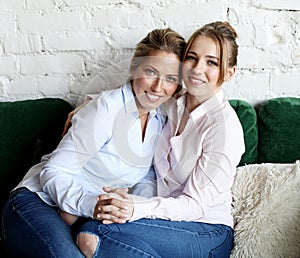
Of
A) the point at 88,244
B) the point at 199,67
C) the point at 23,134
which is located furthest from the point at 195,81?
the point at 23,134

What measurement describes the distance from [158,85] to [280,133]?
0.51 metres

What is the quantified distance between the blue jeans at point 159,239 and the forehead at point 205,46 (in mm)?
535

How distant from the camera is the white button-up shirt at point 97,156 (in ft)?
4.78

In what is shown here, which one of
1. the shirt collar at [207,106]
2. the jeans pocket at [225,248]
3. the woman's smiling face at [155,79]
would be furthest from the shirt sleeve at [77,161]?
the jeans pocket at [225,248]

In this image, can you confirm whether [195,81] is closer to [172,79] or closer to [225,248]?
[172,79]

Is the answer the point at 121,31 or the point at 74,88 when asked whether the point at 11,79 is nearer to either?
the point at 74,88

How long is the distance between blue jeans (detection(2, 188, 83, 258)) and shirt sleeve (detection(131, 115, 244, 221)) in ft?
0.77

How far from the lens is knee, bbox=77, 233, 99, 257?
4.46 feet

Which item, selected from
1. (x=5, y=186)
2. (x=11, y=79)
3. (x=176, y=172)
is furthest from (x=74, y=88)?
(x=176, y=172)

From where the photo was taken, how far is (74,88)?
1.98 m

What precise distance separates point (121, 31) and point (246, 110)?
57 cm

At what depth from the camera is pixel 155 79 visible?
1.53m

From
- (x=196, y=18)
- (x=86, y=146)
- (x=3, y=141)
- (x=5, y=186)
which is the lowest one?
(x=5, y=186)

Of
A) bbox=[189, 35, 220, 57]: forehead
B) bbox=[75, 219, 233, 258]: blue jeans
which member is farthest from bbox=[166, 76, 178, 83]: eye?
bbox=[75, 219, 233, 258]: blue jeans
